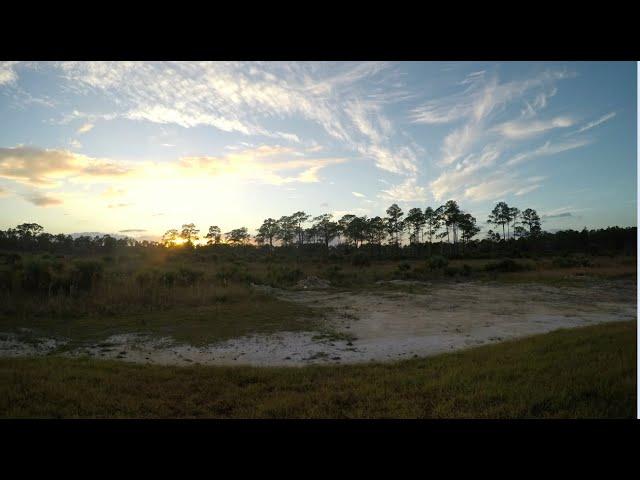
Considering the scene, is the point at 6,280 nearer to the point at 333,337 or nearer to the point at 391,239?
the point at 333,337

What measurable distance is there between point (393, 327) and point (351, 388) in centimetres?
683

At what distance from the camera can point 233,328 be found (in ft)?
36.4

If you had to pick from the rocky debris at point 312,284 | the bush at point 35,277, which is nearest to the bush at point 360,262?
the rocky debris at point 312,284

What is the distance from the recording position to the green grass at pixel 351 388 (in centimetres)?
433

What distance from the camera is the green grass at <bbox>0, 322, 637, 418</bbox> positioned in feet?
14.2

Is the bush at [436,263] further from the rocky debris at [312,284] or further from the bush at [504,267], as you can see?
the rocky debris at [312,284]

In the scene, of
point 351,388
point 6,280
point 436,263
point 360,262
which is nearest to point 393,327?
point 351,388

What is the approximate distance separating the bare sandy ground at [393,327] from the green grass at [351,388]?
1508mm

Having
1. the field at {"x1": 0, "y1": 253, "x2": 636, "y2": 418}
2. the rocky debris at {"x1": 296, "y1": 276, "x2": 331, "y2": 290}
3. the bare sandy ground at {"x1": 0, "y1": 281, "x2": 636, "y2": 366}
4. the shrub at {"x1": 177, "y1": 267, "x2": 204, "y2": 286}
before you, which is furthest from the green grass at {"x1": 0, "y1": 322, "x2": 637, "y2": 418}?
the rocky debris at {"x1": 296, "y1": 276, "x2": 331, "y2": 290}

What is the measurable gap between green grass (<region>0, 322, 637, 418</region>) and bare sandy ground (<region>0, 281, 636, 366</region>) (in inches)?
59.4

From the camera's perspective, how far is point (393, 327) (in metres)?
11.8
